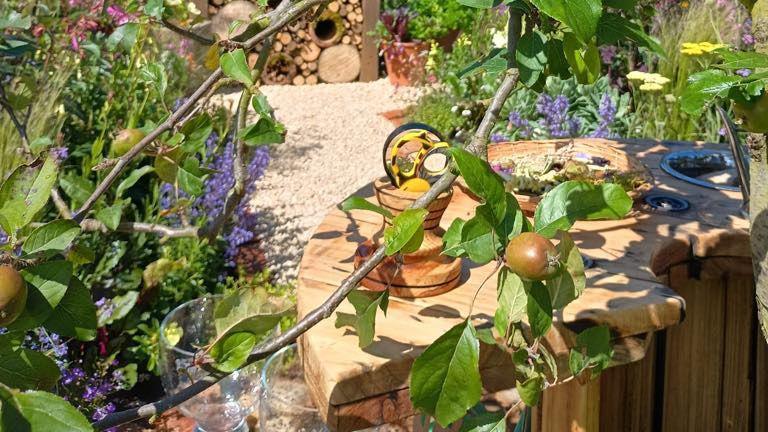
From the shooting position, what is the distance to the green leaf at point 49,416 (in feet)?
1.92

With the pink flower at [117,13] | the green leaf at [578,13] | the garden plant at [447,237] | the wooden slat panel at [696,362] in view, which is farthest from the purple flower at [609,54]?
the green leaf at [578,13]

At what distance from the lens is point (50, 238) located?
702 mm

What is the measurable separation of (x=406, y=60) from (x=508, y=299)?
6518 mm

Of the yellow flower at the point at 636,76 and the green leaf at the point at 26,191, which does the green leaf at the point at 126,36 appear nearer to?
the green leaf at the point at 26,191

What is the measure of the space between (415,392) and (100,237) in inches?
106

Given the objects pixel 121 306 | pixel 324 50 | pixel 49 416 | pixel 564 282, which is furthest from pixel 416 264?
pixel 324 50

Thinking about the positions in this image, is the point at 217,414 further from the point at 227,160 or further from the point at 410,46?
the point at 410,46

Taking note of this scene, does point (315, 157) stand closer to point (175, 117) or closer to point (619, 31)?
point (175, 117)

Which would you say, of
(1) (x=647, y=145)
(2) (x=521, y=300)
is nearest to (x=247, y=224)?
(1) (x=647, y=145)

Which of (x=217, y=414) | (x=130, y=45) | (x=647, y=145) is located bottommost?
(x=217, y=414)

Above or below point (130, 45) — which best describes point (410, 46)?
below

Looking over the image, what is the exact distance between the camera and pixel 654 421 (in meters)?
2.20

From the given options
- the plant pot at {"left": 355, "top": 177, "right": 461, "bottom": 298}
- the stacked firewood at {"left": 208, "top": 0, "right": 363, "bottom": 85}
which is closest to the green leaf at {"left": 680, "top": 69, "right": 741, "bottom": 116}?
the plant pot at {"left": 355, "top": 177, "right": 461, "bottom": 298}

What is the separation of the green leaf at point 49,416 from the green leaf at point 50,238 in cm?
14
